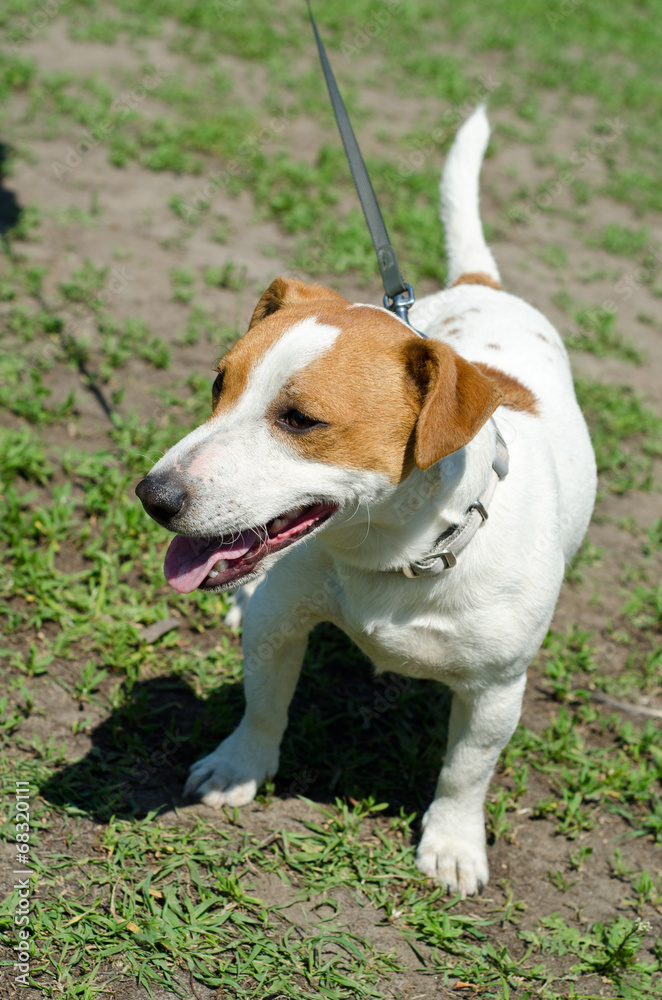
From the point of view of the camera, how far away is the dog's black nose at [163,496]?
89.4 inches

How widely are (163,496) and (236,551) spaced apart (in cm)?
31

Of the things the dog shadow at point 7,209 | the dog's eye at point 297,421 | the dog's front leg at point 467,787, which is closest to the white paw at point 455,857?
the dog's front leg at point 467,787

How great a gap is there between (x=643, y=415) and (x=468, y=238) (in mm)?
2232

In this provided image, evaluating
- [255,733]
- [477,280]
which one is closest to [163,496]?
[255,733]

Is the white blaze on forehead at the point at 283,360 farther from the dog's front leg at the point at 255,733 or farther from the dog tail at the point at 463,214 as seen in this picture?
the dog tail at the point at 463,214

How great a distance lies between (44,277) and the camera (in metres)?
5.82

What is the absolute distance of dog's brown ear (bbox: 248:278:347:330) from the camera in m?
2.85

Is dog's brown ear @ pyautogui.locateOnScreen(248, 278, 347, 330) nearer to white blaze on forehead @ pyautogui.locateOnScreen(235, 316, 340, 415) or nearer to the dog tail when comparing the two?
white blaze on forehead @ pyautogui.locateOnScreen(235, 316, 340, 415)

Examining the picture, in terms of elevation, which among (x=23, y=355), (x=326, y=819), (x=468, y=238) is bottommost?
(x=326, y=819)

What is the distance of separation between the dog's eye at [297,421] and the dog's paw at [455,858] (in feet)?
5.75

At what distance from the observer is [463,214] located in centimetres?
459

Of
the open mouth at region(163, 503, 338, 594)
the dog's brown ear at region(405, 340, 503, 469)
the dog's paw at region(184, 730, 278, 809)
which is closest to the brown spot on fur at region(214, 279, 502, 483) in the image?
the dog's brown ear at region(405, 340, 503, 469)

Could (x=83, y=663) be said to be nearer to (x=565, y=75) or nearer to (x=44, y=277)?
(x=44, y=277)

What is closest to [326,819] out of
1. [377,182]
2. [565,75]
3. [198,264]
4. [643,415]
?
[643,415]
